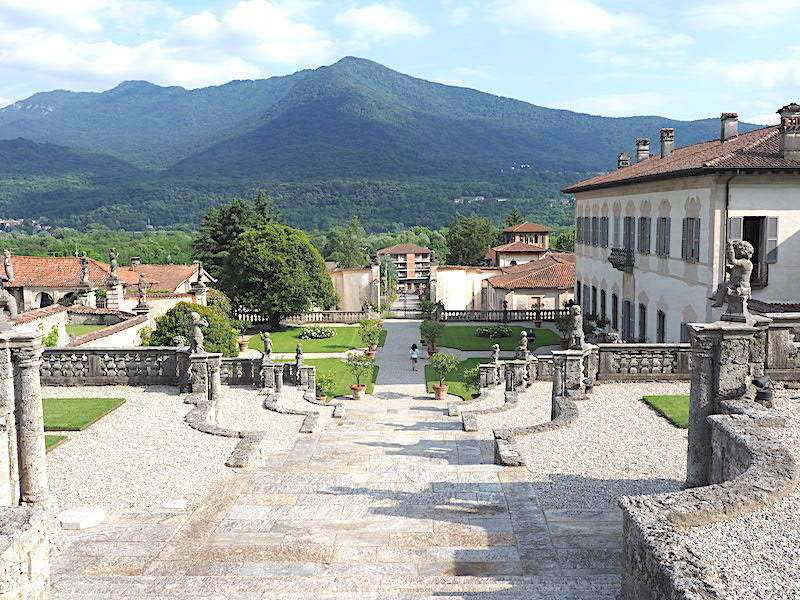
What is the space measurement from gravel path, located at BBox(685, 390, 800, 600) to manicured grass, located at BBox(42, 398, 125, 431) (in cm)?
1335

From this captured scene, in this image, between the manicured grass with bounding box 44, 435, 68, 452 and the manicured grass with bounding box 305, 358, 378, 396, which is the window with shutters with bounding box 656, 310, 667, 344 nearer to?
the manicured grass with bounding box 305, 358, 378, 396

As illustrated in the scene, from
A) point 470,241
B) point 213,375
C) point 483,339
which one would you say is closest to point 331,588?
point 213,375

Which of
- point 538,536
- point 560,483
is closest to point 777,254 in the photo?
point 560,483

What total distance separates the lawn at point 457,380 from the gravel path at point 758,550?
18.1 metres

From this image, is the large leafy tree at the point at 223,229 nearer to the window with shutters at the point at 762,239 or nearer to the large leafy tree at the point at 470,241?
the large leafy tree at the point at 470,241

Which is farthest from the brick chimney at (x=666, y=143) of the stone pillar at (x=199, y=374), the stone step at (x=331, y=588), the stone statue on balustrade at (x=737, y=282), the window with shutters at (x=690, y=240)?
the stone step at (x=331, y=588)

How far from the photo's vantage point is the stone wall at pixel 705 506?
603 centimetres

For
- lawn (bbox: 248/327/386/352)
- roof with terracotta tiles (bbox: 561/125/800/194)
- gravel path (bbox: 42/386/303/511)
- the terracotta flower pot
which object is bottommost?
lawn (bbox: 248/327/386/352)

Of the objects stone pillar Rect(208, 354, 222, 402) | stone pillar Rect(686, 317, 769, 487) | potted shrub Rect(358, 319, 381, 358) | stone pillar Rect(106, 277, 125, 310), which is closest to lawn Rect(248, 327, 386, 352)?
potted shrub Rect(358, 319, 381, 358)

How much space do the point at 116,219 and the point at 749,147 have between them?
164 meters

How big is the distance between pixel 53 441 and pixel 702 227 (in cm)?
2106

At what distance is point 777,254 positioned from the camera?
78.4 feet

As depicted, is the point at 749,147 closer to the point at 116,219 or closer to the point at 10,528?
the point at 10,528

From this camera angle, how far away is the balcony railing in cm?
3241
